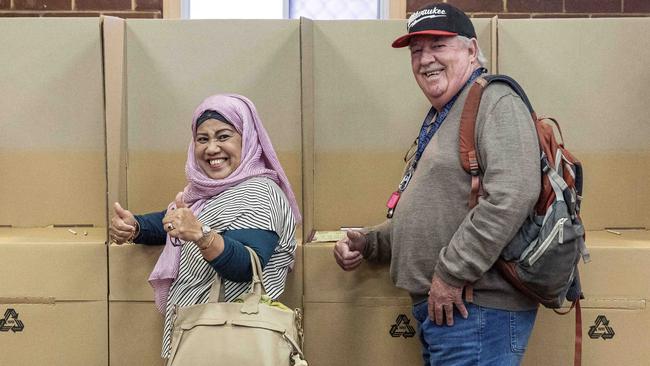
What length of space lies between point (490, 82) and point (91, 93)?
116cm

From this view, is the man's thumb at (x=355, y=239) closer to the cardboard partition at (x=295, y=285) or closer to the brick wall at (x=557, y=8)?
the cardboard partition at (x=295, y=285)

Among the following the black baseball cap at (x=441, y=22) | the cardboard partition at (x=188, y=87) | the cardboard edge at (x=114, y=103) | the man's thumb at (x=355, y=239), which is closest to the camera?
the black baseball cap at (x=441, y=22)

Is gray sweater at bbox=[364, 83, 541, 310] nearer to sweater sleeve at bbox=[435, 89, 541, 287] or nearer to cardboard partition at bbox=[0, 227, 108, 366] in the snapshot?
sweater sleeve at bbox=[435, 89, 541, 287]

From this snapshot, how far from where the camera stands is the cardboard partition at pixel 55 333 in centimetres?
204

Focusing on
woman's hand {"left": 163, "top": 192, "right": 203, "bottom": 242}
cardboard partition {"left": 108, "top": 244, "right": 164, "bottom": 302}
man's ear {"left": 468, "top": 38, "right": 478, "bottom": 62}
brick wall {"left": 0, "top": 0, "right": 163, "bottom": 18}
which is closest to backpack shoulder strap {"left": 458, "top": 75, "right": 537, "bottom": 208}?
man's ear {"left": 468, "top": 38, "right": 478, "bottom": 62}

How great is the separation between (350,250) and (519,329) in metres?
0.48

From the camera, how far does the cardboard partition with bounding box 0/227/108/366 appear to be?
203cm

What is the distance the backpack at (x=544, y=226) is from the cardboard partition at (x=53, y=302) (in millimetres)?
1020

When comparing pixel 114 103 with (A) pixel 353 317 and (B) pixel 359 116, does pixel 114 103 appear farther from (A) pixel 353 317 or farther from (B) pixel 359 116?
(A) pixel 353 317

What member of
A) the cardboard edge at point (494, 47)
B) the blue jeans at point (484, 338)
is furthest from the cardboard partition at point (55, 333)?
the cardboard edge at point (494, 47)

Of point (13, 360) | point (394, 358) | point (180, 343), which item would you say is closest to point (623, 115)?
point (394, 358)

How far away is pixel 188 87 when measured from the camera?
2203 millimetres

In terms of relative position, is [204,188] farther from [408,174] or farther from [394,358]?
[394,358]

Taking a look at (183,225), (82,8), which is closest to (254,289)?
(183,225)
